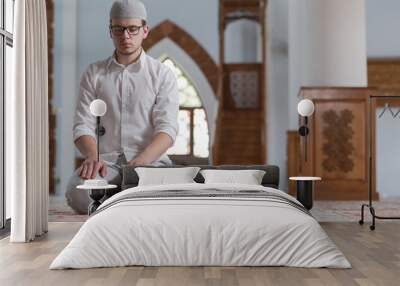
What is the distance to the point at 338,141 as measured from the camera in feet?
29.7

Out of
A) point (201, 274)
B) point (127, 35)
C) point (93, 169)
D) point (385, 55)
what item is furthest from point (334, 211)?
point (385, 55)

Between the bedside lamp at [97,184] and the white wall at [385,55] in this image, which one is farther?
the white wall at [385,55]

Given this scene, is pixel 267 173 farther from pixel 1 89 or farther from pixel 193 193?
pixel 1 89

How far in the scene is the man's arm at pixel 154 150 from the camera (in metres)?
7.22

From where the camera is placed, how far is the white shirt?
7.43m

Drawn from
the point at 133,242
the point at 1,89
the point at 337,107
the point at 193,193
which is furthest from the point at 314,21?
the point at 133,242

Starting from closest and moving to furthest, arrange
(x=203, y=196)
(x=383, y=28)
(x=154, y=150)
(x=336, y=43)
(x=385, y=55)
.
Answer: (x=203, y=196) < (x=154, y=150) < (x=336, y=43) < (x=385, y=55) < (x=383, y=28)

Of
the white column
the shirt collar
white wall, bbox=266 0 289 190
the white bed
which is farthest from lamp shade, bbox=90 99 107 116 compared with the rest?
white wall, bbox=266 0 289 190

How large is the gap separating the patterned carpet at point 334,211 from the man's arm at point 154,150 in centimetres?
88

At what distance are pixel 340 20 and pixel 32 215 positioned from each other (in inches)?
229

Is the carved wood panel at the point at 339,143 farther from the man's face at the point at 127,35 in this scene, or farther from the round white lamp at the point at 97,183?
the round white lamp at the point at 97,183

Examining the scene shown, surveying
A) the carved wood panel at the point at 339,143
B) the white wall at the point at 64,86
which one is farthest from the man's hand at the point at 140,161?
the white wall at the point at 64,86

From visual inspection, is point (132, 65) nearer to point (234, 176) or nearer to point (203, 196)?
point (234, 176)

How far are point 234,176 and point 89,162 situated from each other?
6.38 feet
